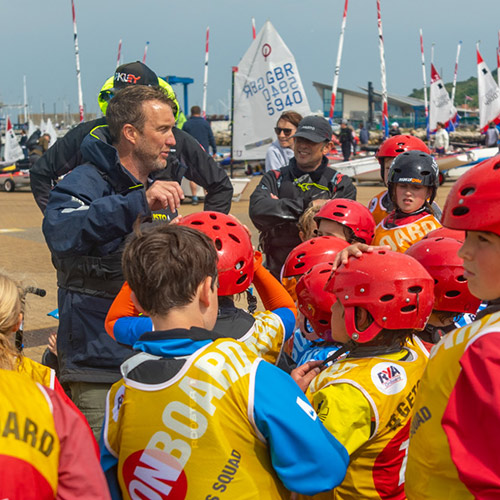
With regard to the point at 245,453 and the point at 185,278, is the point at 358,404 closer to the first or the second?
the point at 245,453

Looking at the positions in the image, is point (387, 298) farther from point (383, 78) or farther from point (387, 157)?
point (383, 78)

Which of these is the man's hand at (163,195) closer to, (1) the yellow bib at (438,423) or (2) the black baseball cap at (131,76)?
(2) the black baseball cap at (131,76)

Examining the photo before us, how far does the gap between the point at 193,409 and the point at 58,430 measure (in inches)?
18.4

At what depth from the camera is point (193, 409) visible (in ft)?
7.28

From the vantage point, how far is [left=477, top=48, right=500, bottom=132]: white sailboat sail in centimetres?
2873

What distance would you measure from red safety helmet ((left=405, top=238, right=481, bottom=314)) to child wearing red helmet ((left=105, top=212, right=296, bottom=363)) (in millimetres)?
750

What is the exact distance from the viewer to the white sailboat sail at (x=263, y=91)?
15055 mm

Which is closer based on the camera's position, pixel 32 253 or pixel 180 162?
pixel 180 162

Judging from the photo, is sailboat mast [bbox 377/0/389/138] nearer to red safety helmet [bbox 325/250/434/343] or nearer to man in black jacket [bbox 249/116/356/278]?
man in black jacket [bbox 249/116/356/278]

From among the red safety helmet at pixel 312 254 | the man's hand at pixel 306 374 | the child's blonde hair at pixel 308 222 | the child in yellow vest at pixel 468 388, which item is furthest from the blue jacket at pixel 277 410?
the child's blonde hair at pixel 308 222

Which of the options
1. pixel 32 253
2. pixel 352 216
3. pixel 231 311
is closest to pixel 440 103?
pixel 32 253

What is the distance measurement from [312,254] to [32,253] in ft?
34.3

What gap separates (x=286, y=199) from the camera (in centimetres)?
568

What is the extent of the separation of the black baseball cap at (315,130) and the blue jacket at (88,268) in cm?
217
